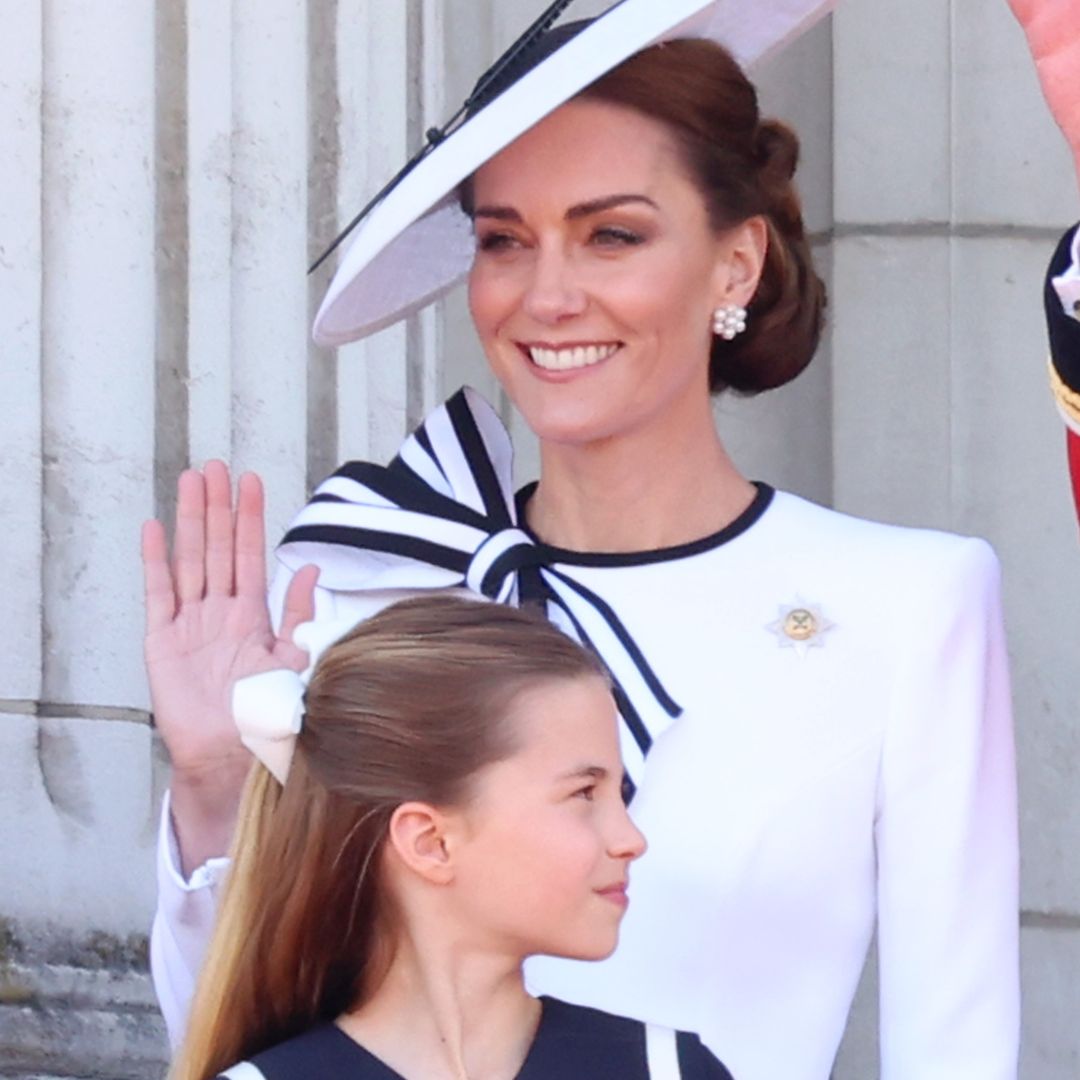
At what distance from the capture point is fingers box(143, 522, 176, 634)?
2.46 m

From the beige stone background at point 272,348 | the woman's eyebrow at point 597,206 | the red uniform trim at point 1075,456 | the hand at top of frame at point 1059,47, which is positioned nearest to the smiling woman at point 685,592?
the woman's eyebrow at point 597,206

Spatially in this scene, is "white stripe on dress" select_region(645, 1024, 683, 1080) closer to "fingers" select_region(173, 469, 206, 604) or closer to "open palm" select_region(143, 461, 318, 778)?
"open palm" select_region(143, 461, 318, 778)

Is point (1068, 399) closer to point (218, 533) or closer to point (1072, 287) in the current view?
point (1072, 287)

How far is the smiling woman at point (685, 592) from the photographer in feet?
7.99

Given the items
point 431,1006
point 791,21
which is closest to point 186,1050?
point 431,1006

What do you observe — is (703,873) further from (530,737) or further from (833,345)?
(833,345)

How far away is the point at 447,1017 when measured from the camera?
2148mm

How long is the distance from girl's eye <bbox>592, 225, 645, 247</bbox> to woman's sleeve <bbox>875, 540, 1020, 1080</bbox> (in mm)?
371

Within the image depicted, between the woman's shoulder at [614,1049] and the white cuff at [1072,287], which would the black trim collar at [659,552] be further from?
the white cuff at [1072,287]

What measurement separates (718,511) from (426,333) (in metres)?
1.03

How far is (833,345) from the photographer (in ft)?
12.0

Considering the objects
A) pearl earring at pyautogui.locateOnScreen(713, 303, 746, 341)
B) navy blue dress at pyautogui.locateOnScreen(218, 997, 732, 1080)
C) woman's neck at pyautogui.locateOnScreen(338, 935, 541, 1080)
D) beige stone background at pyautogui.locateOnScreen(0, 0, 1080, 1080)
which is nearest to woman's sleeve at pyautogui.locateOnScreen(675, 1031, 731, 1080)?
navy blue dress at pyautogui.locateOnScreen(218, 997, 732, 1080)

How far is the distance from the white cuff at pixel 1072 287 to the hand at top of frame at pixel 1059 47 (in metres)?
0.08

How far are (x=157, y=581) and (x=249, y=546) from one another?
8cm
